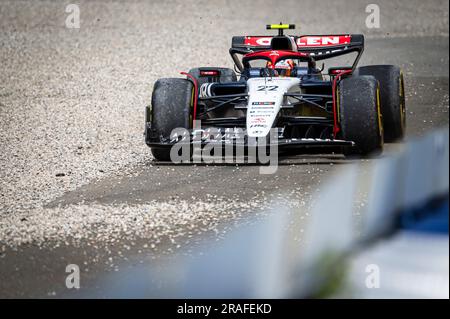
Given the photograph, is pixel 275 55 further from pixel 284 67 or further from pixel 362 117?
pixel 362 117

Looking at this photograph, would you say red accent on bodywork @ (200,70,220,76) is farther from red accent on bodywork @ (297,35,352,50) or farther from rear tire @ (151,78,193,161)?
red accent on bodywork @ (297,35,352,50)

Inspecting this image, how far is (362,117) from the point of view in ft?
31.5

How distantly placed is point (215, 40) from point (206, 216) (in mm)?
15576

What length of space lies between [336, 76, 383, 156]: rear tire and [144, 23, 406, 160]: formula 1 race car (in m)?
0.01

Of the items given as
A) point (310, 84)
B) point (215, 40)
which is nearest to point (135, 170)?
point (310, 84)

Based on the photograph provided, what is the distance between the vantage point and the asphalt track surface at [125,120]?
668 cm

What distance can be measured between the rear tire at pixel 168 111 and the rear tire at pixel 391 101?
7.61ft

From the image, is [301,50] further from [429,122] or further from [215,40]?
[215,40]

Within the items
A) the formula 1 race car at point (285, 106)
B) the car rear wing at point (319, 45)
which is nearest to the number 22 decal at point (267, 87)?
the formula 1 race car at point (285, 106)

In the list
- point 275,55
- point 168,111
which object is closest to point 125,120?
point 275,55

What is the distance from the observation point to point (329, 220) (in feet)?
14.3

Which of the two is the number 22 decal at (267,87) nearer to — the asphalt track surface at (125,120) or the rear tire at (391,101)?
the asphalt track surface at (125,120)

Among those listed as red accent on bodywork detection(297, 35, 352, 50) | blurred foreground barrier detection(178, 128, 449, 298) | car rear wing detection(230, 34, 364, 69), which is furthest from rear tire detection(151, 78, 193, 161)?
blurred foreground barrier detection(178, 128, 449, 298)

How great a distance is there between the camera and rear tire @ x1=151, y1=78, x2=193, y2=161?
33.0 feet
